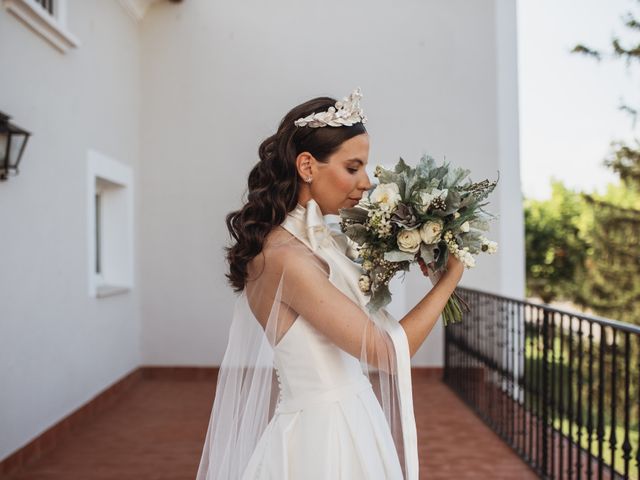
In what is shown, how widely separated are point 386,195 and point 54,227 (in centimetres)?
361

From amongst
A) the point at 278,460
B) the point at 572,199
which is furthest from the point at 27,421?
the point at 572,199

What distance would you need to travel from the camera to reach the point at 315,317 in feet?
4.42

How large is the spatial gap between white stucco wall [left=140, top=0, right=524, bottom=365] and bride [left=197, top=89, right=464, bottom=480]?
17.6 feet

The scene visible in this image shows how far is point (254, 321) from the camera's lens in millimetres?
1757

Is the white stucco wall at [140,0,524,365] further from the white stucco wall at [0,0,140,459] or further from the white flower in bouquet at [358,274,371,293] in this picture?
the white flower in bouquet at [358,274,371,293]

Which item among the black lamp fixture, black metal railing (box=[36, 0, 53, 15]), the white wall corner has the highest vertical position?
the white wall corner

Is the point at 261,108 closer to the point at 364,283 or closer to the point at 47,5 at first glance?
the point at 47,5

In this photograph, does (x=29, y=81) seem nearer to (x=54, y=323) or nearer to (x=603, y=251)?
(x=54, y=323)

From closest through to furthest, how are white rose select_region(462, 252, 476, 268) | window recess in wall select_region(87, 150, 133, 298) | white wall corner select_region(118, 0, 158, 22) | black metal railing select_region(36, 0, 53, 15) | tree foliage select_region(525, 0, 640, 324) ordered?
white rose select_region(462, 252, 476, 268) → black metal railing select_region(36, 0, 53, 15) → window recess in wall select_region(87, 150, 133, 298) → white wall corner select_region(118, 0, 158, 22) → tree foliage select_region(525, 0, 640, 324)

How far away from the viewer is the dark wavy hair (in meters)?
1.46

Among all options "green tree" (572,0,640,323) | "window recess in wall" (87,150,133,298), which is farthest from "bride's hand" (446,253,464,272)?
"green tree" (572,0,640,323)

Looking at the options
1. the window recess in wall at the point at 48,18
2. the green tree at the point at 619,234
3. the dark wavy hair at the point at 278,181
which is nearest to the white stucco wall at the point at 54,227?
the window recess in wall at the point at 48,18

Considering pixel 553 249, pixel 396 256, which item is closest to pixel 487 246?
pixel 396 256

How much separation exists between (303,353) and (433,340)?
550cm
